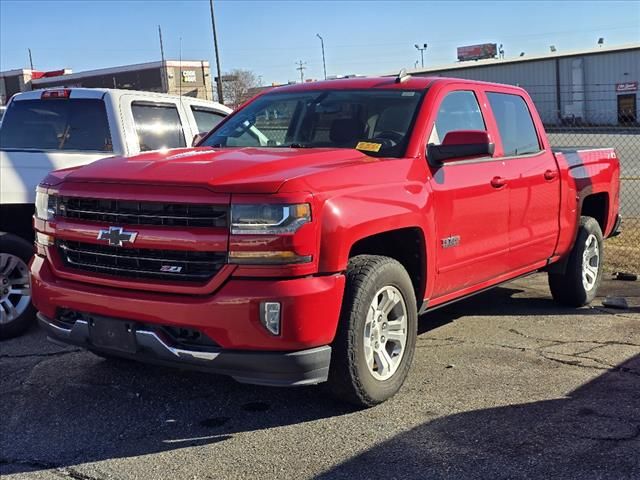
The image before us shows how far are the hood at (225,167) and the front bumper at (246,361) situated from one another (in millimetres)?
834

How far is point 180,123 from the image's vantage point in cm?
763

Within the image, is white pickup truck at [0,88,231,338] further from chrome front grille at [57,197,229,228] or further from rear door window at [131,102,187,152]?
chrome front grille at [57,197,229,228]

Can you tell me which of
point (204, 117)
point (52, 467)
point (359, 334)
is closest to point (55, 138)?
point (204, 117)

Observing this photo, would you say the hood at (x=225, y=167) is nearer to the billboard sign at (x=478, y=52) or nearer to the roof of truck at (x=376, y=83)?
the roof of truck at (x=376, y=83)

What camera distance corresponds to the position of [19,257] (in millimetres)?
6113

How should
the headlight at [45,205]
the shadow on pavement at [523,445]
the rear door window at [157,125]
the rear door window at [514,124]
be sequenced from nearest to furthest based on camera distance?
the shadow on pavement at [523,445] < the headlight at [45,205] < the rear door window at [514,124] < the rear door window at [157,125]

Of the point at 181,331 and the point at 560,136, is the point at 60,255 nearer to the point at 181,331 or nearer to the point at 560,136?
the point at 181,331

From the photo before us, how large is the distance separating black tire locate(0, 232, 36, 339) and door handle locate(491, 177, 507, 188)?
3.80m

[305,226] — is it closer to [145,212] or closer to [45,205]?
[145,212]

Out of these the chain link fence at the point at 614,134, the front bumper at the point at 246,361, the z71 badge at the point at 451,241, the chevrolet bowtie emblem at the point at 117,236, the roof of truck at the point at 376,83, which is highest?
the roof of truck at the point at 376,83

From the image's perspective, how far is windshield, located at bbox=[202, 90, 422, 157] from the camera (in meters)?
4.95

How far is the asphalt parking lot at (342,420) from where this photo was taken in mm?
3668

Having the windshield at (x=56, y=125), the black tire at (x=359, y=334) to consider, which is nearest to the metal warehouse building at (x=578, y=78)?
the windshield at (x=56, y=125)

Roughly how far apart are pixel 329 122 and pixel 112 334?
219 cm
